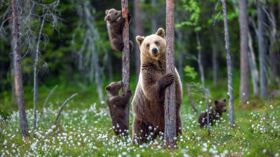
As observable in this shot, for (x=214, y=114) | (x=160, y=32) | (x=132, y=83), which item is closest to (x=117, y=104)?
(x=160, y=32)

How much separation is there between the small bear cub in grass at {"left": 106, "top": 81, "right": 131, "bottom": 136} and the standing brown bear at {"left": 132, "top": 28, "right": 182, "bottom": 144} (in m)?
0.45

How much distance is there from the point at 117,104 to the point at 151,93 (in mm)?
1643

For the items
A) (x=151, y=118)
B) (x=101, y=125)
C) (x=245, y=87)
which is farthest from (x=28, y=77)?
(x=151, y=118)

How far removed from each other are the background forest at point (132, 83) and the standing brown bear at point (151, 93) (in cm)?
70

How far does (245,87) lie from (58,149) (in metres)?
13.5

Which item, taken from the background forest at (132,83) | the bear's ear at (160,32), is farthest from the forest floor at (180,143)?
the bear's ear at (160,32)

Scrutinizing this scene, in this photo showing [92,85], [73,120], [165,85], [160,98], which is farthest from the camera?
[92,85]

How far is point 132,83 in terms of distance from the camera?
36.6 metres

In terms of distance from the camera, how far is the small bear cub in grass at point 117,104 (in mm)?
13656

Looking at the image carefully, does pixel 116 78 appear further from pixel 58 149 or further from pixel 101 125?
pixel 58 149

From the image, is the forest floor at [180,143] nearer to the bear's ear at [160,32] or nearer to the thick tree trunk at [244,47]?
the bear's ear at [160,32]

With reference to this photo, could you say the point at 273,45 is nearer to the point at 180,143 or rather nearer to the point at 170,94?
the point at 170,94

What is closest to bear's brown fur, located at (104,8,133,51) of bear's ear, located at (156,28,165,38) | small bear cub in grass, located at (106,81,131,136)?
bear's ear, located at (156,28,165,38)

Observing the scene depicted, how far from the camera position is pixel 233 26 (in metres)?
29.3
